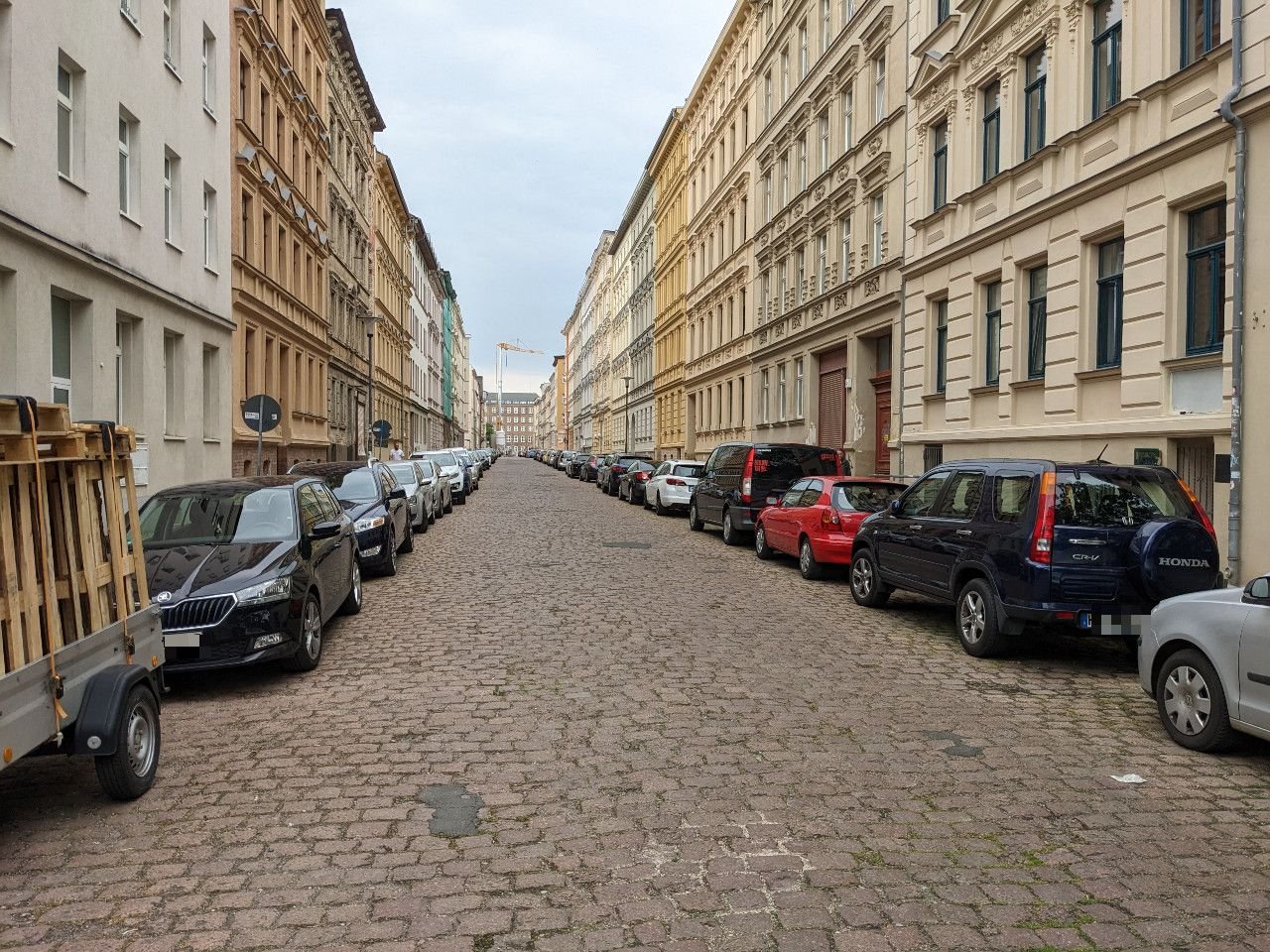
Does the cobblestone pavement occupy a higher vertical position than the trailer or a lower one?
lower

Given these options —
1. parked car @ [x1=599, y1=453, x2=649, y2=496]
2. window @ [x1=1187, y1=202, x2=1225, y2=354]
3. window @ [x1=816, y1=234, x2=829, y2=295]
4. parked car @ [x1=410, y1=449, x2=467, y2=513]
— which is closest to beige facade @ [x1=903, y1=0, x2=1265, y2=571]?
window @ [x1=1187, y1=202, x2=1225, y2=354]

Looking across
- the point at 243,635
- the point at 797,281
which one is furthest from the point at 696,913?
the point at 797,281

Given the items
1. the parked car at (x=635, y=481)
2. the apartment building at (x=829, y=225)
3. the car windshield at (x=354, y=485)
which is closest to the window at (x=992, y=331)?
the apartment building at (x=829, y=225)

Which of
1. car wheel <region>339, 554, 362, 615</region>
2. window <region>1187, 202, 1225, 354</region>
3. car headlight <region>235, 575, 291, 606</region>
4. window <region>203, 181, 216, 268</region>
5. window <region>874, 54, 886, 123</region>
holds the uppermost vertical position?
window <region>874, 54, 886, 123</region>

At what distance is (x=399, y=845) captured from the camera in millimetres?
4098

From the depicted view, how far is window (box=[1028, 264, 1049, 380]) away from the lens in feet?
50.8

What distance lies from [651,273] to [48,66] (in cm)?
4513

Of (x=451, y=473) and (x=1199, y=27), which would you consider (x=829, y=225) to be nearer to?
(x=451, y=473)

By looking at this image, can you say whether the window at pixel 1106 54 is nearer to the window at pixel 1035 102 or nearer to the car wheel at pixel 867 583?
the window at pixel 1035 102

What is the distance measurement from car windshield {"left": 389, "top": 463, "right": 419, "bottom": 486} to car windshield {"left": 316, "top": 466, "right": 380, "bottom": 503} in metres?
5.08

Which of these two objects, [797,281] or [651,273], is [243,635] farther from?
[651,273]

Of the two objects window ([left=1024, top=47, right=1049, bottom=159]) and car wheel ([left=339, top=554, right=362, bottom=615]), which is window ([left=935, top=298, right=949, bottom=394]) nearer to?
window ([left=1024, top=47, right=1049, bottom=159])

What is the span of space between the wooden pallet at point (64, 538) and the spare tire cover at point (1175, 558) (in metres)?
6.63

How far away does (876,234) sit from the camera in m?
22.5
